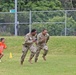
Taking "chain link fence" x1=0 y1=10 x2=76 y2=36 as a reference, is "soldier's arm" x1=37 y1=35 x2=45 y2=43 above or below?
above

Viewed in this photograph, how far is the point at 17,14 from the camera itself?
41375 mm

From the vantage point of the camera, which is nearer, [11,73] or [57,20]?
[11,73]

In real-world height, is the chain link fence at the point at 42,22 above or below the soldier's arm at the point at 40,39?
below

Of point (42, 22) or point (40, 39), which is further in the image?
point (42, 22)

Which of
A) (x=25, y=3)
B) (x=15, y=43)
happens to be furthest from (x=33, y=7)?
(x=15, y=43)

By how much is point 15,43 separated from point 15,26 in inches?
256

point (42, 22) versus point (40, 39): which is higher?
point (40, 39)

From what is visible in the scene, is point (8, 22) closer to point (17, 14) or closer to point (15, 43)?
point (17, 14)

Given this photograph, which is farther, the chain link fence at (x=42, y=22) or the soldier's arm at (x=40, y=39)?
the chain link fence at (x=42, y=22)

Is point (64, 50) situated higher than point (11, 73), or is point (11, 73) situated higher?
point (11, 73)

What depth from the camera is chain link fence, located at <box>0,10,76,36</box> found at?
3934 centimetres

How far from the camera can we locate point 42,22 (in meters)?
40.0

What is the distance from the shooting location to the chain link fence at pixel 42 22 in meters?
39.3

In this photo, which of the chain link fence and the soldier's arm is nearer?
the soldier's arm
